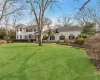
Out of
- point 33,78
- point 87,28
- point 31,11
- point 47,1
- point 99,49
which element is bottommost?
point 33,78

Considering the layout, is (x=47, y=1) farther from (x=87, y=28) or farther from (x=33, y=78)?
(x=33, y=78)

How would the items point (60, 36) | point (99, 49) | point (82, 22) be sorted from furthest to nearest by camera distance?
point (82, 22) → point (60, 36) → point (99, 49)

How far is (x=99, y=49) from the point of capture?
37.8 feet

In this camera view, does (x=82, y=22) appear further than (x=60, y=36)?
Yes

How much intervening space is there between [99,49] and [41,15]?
14585 millimetres

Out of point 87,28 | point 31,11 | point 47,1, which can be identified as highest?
point 47,1

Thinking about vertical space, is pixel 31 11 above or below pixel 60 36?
above

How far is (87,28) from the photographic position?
34.7 meters

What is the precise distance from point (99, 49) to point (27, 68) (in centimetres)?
581

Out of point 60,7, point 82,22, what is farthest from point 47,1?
point 82,22

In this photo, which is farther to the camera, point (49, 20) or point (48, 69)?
point (49, 20)

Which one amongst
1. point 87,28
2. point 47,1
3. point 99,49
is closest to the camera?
point 99,49

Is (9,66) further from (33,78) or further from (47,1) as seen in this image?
(47,1)

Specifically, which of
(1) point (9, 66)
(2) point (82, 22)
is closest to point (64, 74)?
(1) point (9, 66)
